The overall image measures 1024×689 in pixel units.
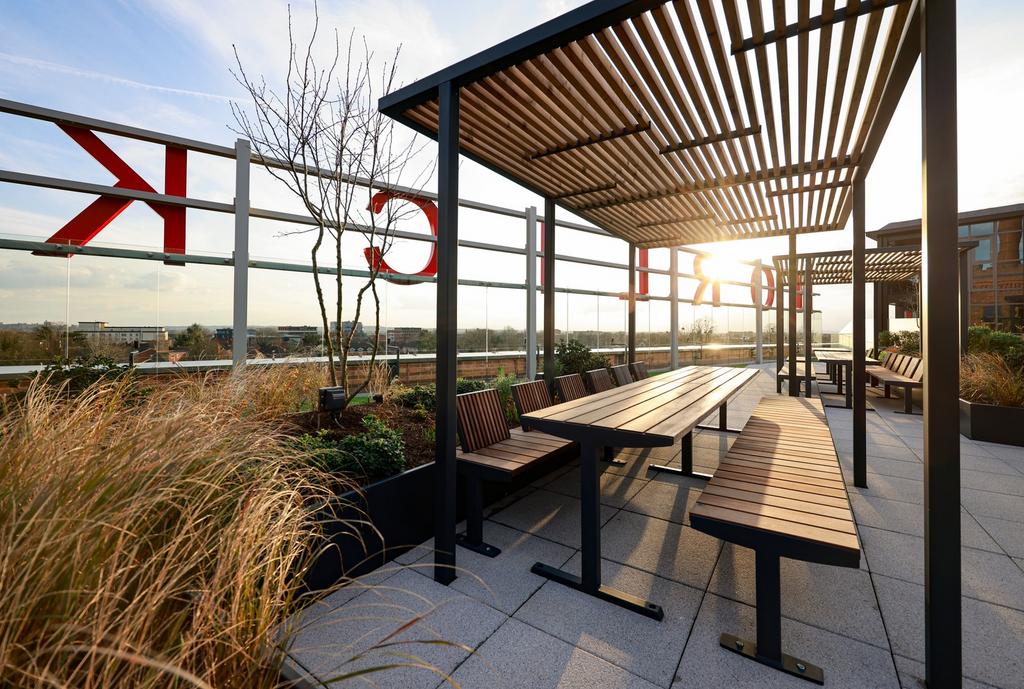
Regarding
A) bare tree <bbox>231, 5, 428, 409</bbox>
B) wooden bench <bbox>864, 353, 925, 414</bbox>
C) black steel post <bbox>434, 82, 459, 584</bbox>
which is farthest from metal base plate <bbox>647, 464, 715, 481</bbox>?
wooden bench <bbox>864, 353, 925, 414</bbox>

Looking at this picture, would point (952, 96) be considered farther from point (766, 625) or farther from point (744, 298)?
point (744, 298)

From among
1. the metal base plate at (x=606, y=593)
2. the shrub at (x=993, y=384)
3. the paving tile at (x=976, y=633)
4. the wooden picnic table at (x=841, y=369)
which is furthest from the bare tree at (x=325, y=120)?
the shrub at (x=993, y=384)

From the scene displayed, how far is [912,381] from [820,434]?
461 centimetres

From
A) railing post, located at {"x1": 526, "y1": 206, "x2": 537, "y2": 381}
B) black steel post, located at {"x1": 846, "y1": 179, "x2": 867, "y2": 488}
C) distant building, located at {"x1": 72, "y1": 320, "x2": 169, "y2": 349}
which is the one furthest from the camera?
railing post, located at {"x1": 526, "y1": 206, "x2": 537, "y2": 381}

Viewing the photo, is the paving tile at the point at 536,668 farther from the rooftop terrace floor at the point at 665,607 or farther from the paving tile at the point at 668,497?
the paving tile at the point at 668,497

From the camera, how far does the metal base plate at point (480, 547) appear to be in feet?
7.79

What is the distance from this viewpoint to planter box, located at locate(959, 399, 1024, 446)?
4.45 metres

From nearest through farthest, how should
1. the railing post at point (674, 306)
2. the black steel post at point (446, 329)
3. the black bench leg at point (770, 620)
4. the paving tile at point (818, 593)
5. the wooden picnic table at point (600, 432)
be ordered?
1. the black bench leg at point (770, 620)
2. the paving tile at point (818, 593)
3. the wooden picnic table at point (600, 432)
4. the black steel post at point (446, 329)
5. the railing post at point (674, 306)

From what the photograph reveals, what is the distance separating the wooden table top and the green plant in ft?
7.06

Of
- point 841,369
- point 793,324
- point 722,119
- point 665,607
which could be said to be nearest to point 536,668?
point 665,607

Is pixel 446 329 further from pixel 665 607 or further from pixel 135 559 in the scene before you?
pixel 665 607

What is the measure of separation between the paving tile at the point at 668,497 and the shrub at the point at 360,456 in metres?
1.75

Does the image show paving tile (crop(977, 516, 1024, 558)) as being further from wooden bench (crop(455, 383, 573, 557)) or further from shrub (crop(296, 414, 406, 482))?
shrub (crop(296, 414, 406, 482))

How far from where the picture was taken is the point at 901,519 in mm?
2762
